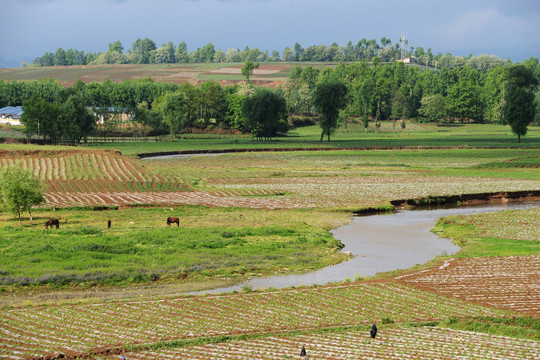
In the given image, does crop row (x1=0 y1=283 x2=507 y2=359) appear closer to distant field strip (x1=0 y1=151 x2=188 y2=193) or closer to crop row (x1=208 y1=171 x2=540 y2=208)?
crop row (x1=208 y1=171 x2=540 y2=208)

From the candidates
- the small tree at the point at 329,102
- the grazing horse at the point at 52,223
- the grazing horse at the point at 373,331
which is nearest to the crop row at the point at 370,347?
the grazing horse at the point at 373,331

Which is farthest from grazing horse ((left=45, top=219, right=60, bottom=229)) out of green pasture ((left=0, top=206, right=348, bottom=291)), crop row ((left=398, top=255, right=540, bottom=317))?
crop row ((left=398, top=255, right=540, bottom=317))

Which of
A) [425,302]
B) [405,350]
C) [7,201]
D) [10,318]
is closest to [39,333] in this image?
[10,318]

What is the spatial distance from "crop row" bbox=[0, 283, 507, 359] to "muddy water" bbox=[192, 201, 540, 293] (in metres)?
4.36

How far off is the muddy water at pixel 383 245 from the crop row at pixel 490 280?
11.2 ft

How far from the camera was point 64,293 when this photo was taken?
36.7 metres

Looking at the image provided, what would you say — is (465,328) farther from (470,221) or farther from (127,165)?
(127,165)

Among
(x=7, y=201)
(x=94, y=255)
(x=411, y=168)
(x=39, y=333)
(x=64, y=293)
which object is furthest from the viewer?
(x=411, y=168)

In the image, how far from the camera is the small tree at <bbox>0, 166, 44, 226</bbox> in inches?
2219

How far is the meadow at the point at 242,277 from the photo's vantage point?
27500 mm

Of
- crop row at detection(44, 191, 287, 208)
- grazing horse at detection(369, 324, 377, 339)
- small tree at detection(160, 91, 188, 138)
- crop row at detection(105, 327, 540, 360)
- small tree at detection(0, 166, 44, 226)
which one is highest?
small tree at detection(160, 91, 188, 138)

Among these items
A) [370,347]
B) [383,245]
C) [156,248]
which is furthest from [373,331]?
[383,245]

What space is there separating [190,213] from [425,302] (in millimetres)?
34416

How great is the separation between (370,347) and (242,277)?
49.2ft
